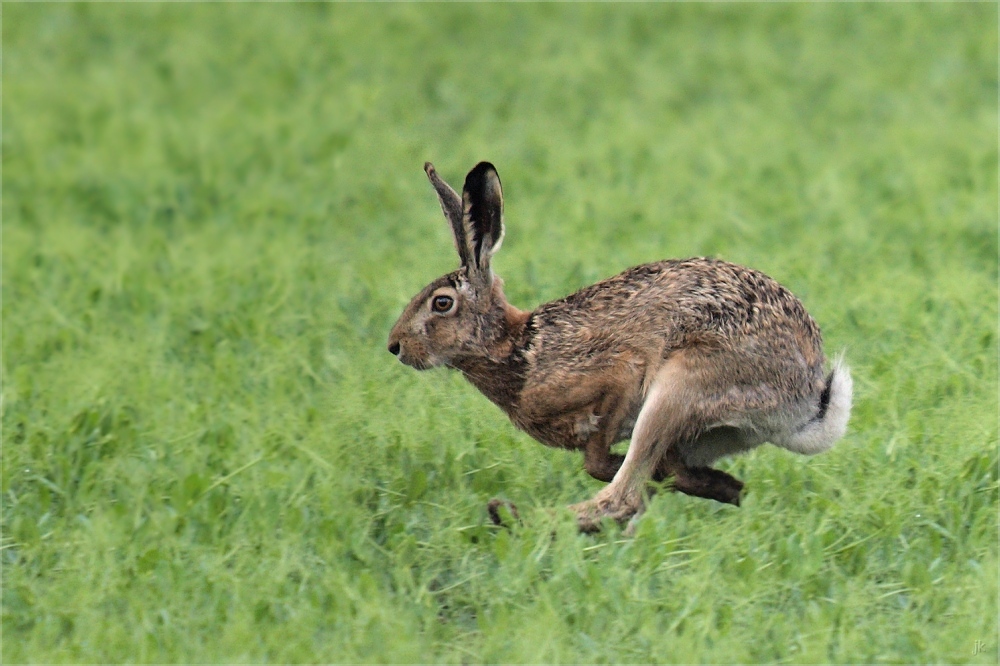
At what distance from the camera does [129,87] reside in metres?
11.7

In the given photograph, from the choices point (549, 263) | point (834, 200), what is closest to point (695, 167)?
point (834, 200)

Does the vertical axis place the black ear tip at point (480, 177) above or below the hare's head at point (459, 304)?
above

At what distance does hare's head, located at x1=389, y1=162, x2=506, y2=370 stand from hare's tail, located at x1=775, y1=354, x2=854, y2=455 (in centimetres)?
110

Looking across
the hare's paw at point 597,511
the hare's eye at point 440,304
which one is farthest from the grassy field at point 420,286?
the hare's eye at point 440,304

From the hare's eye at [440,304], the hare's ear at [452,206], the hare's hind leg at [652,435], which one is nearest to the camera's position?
the hare's hind leg at [652,435]

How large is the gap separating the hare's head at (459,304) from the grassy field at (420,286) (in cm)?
42

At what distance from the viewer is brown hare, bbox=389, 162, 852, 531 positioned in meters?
4.96

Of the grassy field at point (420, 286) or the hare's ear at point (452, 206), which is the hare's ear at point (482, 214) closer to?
the hare's ear at point (452, 206)

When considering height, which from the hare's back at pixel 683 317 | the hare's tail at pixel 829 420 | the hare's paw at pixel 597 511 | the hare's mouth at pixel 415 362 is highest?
the hare's back at pixel 683 317

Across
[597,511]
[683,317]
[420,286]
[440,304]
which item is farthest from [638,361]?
[420,286]

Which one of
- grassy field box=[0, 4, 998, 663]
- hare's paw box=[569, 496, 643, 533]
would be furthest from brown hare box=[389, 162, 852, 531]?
grassy field box=[0, 4, 998, 663]

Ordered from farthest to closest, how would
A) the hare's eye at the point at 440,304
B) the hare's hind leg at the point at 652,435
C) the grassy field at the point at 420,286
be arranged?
1. the hare's eye at the point at 440,304
2. the hare's hind leg at the point at 652,435
3. the grassy field at the point at 420,286

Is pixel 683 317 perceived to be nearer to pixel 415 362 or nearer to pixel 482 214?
pixel 482 214

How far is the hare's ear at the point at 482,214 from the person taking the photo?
16.8ft
